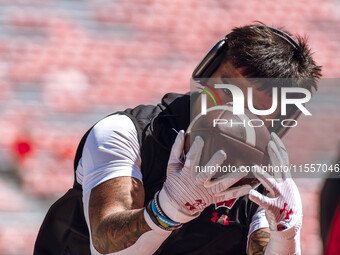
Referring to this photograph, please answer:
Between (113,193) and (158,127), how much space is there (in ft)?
0.90

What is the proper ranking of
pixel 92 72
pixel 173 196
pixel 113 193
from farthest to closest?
pixel 92 72 → pixel 113 193 → pixel 173 196

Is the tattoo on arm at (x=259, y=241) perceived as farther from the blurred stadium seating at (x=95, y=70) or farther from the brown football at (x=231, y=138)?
the blurred stadium seating at (x=95, y=70)

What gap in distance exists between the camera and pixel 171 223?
1.75 m

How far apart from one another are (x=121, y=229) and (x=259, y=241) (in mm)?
501

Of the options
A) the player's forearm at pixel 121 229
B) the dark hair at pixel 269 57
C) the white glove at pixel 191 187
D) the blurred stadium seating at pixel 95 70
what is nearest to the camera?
the white glove at pixel 191 187

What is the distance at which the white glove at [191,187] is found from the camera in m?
1.66

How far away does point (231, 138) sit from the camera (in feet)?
5.70

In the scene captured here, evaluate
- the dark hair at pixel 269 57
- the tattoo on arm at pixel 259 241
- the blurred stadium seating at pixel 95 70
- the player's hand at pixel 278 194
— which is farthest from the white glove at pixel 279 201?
the blurred stadium seating at pixel 95 70

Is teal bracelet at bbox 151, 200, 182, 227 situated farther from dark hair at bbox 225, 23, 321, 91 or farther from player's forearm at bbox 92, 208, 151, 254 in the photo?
dark hair at bbox 225, 23, 321, 91

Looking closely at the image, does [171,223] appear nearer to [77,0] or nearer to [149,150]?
[149,150]

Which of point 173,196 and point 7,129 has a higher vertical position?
point 173,196

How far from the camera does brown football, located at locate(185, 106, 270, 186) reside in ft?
5.63

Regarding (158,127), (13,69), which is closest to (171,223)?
(158,127)

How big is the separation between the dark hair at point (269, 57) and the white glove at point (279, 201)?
24cm
